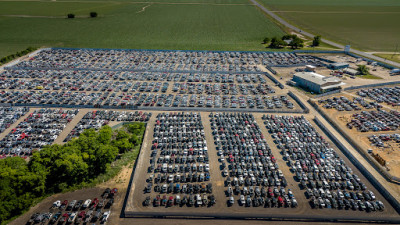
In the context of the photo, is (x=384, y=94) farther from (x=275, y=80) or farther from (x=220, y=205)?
(x=220, y=205)

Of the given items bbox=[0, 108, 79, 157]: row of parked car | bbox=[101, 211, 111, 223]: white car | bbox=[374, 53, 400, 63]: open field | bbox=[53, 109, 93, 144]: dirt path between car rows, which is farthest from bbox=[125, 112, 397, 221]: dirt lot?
bbox=[374, 53, 400, 63]: open field

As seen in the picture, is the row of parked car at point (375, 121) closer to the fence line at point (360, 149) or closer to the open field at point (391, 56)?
the fence line at point (360, 149)

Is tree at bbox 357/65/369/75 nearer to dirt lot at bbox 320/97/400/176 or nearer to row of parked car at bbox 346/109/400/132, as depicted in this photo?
dirt lot at bbox 320/97/400/176

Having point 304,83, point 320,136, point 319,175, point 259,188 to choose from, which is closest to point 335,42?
point 304,83

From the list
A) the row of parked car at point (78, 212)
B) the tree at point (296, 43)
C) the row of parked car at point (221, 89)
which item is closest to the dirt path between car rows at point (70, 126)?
the row of parked car at point (78, 212)

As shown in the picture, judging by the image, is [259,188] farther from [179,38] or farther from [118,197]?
[179,38]
